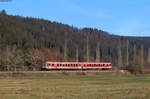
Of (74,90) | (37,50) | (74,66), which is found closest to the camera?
(74,90)

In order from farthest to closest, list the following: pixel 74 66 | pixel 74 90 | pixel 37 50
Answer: pixel 37 50, pixel 74 66, pixel 74 90

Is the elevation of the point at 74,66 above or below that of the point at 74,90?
above

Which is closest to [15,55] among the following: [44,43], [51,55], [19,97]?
[51,55]

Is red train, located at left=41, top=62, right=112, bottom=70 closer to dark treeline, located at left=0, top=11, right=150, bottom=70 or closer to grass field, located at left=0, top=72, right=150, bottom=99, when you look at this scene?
dark treeline, located at left=0, top=11, right=150, bottom=70

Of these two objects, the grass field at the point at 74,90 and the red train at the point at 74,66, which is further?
the red train at the point at 74,66

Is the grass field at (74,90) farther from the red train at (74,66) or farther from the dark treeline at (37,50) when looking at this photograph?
the dark treeline at (37,50)

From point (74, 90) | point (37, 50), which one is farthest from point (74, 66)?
point (74, 90)

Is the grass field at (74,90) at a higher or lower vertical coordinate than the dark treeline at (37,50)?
lower

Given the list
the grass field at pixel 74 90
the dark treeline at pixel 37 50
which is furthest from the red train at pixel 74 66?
the grass field at pixel 74 90

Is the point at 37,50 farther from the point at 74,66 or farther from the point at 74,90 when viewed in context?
the point at 74,90

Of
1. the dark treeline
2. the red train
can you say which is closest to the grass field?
the red train

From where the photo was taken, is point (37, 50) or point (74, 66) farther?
point (37, 50)

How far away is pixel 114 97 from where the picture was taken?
22500mm

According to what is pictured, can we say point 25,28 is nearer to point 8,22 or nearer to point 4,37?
point 8,22
